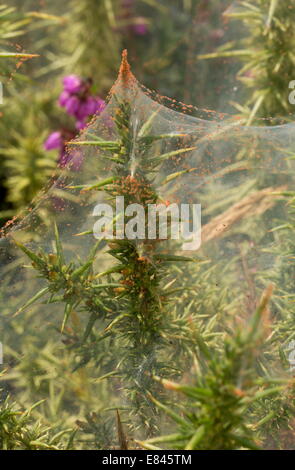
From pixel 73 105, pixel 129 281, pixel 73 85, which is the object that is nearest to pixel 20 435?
pixel 129 281

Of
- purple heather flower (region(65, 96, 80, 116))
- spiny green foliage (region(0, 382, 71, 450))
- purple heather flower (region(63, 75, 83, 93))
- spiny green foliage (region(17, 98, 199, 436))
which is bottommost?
spiny green foliage (region(0, 382, 71, 450))

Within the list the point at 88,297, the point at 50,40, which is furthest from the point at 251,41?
the point at 88,297

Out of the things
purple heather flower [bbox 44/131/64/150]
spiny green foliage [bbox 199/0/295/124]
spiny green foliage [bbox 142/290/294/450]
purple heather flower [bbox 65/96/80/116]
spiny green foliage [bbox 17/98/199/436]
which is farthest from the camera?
purple heather flower [bbox 44/131/64/150]

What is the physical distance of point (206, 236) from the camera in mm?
1870

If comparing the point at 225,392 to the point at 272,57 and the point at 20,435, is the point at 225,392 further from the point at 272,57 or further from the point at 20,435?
the point at 272,57

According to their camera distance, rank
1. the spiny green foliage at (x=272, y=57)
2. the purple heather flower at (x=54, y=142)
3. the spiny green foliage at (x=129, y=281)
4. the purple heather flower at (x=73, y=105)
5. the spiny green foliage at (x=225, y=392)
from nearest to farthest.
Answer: the spiny green foliage at (x=225, y=392)
the spiny green foliage at (x=129, y=281)
the spiny green foliage at (x=272, y=57)
the purple heather flower at (x=73, y=105)
the purple heather flower at (x=54, y=142)

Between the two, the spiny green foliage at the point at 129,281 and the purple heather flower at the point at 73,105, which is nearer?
the spiny green foliage at the point at 129,281

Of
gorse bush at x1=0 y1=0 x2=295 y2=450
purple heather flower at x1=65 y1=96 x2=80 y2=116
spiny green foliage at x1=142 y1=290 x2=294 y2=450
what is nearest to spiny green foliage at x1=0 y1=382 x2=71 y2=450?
gorse bush at x1=0 y1=0 x2=295 y2=450

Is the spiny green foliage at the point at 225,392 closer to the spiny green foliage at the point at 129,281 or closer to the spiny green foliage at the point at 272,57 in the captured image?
the spiny green foliage at the point at 129,281

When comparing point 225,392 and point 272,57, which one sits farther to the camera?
point 272,57

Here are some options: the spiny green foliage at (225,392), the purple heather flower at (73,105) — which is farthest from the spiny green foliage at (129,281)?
the purple heather flower at (73,105)

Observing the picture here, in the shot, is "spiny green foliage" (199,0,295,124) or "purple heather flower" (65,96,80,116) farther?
"purple heather flower" (65,96,80,116)

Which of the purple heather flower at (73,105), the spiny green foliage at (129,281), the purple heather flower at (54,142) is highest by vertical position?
the purple heather flower at (73,105)

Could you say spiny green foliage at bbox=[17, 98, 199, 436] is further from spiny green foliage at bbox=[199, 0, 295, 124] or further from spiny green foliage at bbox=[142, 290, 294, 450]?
spiny green foliage at bbox=[199, 0, 295, 124]
